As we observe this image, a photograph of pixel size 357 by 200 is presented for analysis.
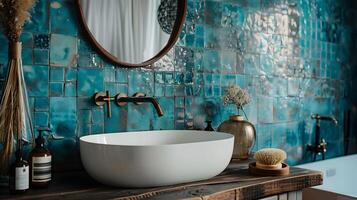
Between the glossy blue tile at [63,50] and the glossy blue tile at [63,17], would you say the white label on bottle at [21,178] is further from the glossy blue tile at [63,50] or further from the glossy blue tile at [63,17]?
the glossy blue tile at [63,17]

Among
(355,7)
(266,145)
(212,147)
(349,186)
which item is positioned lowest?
(349,186)

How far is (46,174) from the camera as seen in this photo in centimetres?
130

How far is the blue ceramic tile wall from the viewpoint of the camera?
1.56 m

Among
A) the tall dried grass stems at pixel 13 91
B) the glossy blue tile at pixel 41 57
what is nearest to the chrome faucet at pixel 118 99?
the glossy blue tile at pixel 41 57

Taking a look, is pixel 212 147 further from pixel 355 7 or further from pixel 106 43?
pixel 355 7

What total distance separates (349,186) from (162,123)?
→ 185 cm

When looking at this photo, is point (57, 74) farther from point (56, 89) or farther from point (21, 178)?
point (21, 178)

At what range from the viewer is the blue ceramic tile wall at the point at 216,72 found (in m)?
1.56

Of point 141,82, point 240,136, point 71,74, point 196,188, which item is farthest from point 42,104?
point 240,136

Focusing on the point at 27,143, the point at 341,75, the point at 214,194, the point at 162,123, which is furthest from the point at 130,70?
the point at 341,75

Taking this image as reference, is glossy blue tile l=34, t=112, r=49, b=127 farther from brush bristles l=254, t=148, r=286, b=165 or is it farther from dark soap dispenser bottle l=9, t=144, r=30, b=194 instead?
brush bristles l=254, t=148, r=286, b=165

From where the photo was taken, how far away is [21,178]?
3.98 ft

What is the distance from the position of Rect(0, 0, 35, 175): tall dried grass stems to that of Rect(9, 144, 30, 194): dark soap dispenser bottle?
102mm

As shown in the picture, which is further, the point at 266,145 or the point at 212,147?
the point at 266,145
